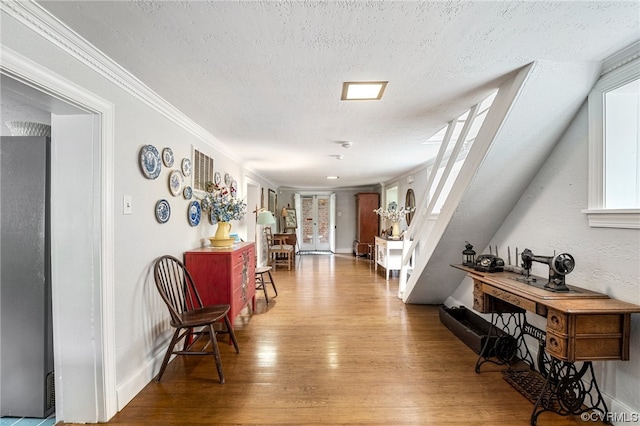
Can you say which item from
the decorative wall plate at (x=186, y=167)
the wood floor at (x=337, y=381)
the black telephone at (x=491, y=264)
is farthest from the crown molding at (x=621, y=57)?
the decorative wall plate at (x=186, y=167)

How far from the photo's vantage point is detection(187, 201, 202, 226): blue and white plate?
274 centimetres

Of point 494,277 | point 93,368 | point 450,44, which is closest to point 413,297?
point 494,277

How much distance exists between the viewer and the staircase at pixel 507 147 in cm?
171

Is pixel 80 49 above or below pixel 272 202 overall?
above

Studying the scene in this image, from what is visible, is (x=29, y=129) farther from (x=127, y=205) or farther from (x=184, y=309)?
(x=184, y=309)

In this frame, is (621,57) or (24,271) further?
(24,271)

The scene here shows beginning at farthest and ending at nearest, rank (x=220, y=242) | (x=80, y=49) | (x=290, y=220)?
(x=290, y=220), (x=220, y=242), (x=80, y=49)

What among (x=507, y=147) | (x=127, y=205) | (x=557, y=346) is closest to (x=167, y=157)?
(x=127, y=205)

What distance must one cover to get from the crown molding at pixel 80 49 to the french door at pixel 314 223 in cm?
702

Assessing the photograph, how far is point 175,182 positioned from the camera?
2416 millimetres

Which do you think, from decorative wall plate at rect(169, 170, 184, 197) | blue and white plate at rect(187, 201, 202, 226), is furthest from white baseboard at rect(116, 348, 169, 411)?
decorative wall plate at rect(169, 170, 184, 197)

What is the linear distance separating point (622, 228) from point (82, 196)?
324cm

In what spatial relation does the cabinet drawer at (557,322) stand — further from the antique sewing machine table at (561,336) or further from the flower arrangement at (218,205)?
the flower arrangement at (218,205)

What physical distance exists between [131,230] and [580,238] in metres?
3.16
